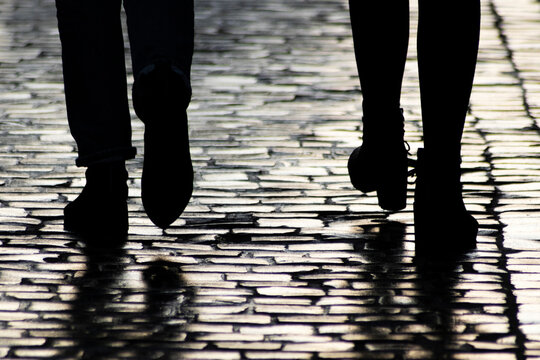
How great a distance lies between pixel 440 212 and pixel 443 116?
283mm

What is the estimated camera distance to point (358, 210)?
4.07 metres

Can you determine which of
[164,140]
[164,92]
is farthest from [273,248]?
[164,92]

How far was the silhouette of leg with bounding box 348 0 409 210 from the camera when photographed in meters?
3.89

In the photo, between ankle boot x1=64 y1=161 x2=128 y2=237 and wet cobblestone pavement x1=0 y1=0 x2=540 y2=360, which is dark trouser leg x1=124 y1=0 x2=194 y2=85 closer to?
ankle boot x1=64 y1=161 x2=128 y2=237

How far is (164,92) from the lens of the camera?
11.5 ft

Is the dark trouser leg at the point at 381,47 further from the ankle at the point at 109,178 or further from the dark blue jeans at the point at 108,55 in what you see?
the ankle at the point at 109,178

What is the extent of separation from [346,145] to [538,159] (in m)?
0.77

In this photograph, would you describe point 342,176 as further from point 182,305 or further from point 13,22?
point 13,22

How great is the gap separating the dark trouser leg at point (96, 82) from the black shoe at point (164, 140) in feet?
0.50

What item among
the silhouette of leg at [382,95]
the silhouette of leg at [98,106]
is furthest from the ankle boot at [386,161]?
the silhouette of leg at [98,106]

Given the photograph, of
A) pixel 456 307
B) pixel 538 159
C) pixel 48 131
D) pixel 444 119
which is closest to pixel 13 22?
pixel 48 131

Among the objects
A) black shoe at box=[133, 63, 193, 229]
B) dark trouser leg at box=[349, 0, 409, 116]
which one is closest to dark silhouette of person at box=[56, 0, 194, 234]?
black shoe at box=[133, 63, 193, 229]

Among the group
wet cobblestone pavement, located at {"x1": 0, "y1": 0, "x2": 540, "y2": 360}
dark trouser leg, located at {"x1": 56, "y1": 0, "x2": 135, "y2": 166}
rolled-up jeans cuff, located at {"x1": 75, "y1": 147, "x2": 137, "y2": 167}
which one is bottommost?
wet cobblestone pavement, located at {"x1": 0, "y1": 0, "x2": 540, "y2": 360}

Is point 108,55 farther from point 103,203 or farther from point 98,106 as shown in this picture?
point 103,203
